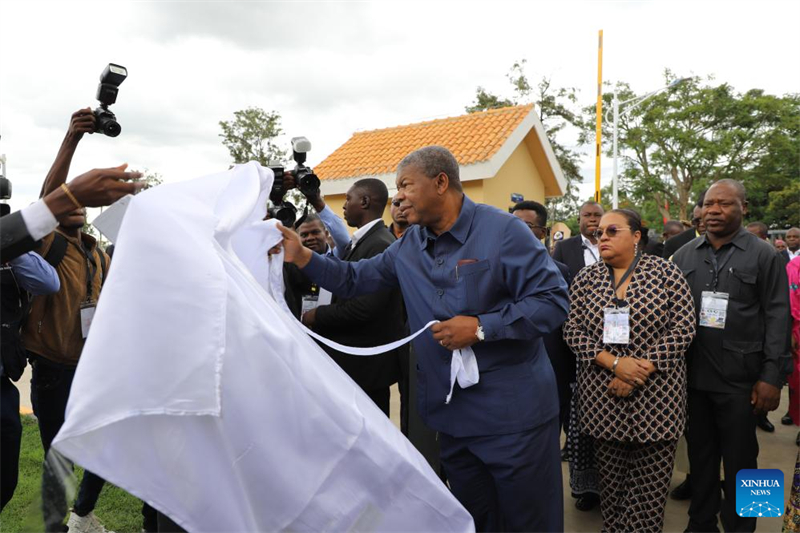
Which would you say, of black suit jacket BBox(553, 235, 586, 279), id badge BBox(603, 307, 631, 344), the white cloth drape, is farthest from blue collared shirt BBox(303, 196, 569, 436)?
black suit jacket BBox(553, 235, 586, 279)

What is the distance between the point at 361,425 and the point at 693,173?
106 ft

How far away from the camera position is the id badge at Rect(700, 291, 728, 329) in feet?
11.9

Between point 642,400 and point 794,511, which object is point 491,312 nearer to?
point 642,400

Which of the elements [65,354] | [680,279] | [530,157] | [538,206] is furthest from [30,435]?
[530,157]

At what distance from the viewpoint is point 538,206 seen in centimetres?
529

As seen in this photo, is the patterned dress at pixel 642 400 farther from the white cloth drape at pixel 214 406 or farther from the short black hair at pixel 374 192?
the white cloth drape at pixel 214 406

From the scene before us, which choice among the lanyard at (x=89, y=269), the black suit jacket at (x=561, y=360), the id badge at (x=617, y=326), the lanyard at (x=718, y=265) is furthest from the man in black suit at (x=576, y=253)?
the lanyard at (x=89, y=269)

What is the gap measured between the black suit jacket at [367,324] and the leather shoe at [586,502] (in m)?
1.64

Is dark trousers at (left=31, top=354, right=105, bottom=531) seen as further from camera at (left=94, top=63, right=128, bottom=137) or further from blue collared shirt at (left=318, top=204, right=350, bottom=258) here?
blue collared shirt at (left=318, top=204, right=350, bottom=258)

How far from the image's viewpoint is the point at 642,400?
3449 millimetres

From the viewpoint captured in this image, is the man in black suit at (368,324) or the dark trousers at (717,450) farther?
the man in black suit at (368,324)

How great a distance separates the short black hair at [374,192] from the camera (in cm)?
448

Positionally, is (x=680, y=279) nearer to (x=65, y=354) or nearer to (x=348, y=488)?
(x=348, y=488)

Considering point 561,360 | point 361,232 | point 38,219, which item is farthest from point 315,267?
point 561,360
